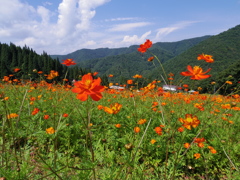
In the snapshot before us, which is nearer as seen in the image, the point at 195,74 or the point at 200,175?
the point at 195,74

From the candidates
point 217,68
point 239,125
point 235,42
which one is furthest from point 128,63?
point 239,125

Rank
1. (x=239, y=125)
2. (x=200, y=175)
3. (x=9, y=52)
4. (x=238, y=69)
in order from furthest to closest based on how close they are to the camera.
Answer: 1. (x=9, y=52)
2. (x=238, y=69)
3. (x=239, y=125)
4. (x=200, y=175)

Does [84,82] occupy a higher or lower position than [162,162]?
higher

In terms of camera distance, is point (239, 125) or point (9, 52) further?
point (9, 52)

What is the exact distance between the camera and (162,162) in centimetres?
205

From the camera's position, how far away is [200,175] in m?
1.96

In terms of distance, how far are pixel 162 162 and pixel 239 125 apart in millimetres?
1840

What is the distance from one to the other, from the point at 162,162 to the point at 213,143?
742mm

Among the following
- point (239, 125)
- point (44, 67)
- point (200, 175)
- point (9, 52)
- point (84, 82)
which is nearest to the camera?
point (84, 82)

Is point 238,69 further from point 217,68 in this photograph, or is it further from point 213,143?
point 217,68

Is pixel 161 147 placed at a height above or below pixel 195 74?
below

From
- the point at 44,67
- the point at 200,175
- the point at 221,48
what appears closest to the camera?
the point at 200,175

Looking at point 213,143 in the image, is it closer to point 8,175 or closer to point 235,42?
point 8,175

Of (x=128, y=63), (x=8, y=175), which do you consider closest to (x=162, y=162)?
(x=8, y=175)
